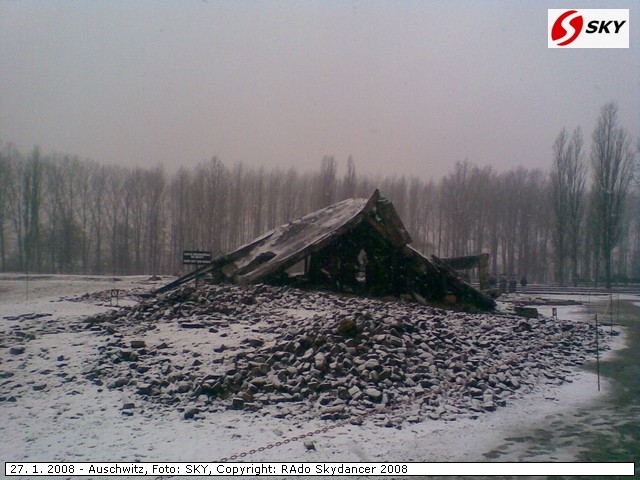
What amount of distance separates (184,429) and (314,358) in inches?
105

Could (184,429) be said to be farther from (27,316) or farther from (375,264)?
(375,264)

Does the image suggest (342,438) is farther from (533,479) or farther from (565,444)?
(565,444)

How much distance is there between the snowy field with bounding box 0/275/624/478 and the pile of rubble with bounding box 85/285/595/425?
0.30 metres

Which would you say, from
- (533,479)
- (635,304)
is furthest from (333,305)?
(635,304)

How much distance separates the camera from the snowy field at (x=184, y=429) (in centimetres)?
628

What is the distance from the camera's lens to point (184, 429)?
277 inches

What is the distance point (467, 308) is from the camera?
58.3ft

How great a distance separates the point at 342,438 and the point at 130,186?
33.3 metres

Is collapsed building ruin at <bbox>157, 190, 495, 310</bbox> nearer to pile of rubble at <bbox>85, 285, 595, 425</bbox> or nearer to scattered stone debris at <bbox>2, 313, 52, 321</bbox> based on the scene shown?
pile of rubble at <bbox>85, 285, 595, 425</bbox>
